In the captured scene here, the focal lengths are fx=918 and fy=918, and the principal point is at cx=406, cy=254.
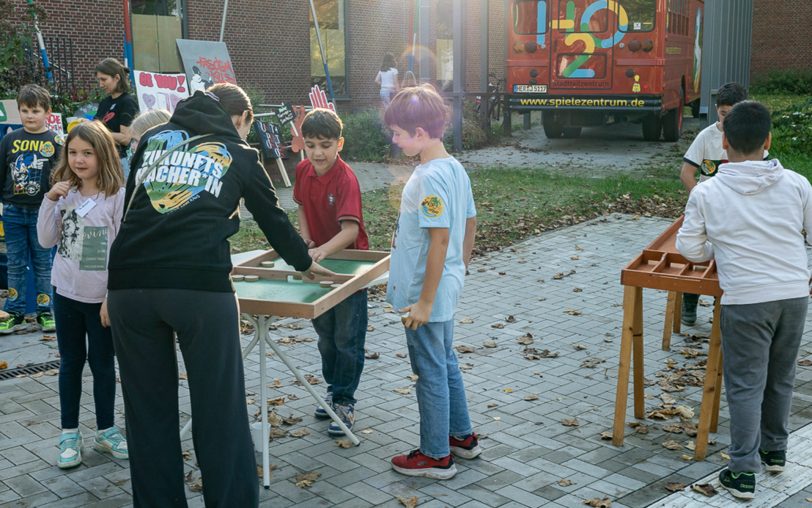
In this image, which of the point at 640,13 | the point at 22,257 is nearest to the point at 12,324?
the point at 22,257

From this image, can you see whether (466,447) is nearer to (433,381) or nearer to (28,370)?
(433,381)

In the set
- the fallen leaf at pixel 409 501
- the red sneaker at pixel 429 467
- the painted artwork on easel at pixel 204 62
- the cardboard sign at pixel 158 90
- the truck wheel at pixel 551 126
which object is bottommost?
the fallen leaf at pixel 409 501

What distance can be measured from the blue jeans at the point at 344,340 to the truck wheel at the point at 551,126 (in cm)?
1598

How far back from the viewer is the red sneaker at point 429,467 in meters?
4.57

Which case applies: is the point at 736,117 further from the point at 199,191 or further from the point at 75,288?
the point at 75,288

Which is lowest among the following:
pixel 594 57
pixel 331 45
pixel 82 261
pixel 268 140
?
pixel 268 140

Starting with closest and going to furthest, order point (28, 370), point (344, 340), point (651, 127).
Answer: point (344, 340) < point (28, 370) < point (651, 127)

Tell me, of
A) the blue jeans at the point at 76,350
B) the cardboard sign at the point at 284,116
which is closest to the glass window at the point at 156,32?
the cardboard sign at the point at 284,116

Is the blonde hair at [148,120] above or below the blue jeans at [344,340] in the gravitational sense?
above

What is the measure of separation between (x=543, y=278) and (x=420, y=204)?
506cm

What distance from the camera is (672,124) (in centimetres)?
2003

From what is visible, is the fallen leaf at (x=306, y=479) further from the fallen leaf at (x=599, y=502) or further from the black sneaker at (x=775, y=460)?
the black sneaker at (x=775, y=460)

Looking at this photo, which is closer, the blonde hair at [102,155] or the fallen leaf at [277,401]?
the blonde hair at [102,155]

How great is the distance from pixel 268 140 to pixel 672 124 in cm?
941
